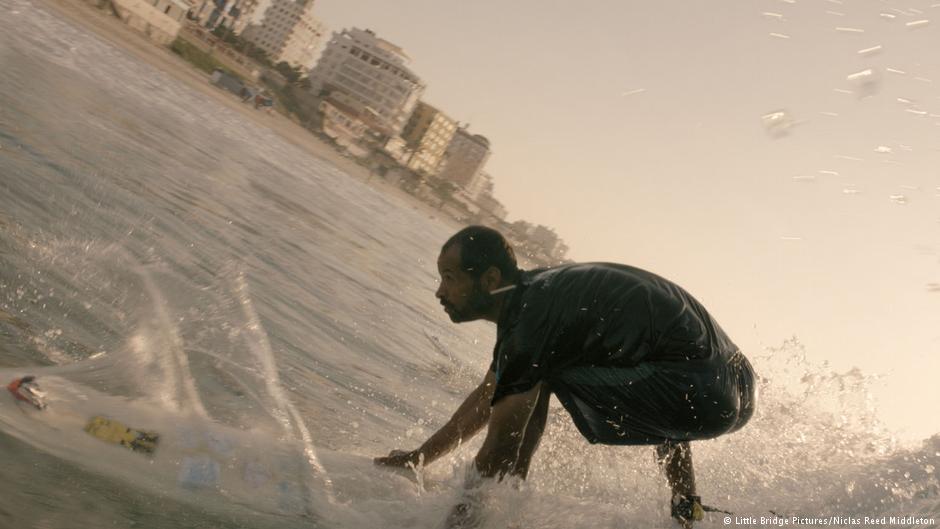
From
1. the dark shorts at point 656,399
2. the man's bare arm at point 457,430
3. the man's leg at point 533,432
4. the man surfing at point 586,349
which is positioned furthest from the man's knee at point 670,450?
the man's bare arm at point 457,430

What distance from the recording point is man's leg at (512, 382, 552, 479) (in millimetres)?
2984

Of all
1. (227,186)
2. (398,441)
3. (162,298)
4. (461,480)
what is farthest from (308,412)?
(227,186)

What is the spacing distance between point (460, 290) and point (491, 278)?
12 cm

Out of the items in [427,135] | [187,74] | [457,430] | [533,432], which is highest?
[427,135]

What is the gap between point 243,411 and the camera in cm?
385

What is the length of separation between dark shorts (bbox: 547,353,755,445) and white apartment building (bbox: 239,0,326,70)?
151047mm

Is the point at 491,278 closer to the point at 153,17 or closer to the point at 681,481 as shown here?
the point at 681,481

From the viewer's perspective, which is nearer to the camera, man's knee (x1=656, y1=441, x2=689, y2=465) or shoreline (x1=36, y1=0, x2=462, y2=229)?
man's knee (x1=656, y1=441, x2=689, y2=465)

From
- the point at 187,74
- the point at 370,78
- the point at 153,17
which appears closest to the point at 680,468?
the point at 187,74

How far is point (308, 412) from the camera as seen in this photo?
4.42 m

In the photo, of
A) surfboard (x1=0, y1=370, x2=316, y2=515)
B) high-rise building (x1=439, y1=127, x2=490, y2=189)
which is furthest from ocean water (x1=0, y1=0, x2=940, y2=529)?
high-rise building (x1=439, y1=127, x2=490, y2=189)

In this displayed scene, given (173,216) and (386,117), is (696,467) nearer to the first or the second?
(173,216)

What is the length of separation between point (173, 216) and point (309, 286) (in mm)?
1634

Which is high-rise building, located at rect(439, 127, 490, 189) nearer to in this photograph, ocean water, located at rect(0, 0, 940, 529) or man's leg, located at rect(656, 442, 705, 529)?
ocean water, located at rect(0, 0, 940, 529)
